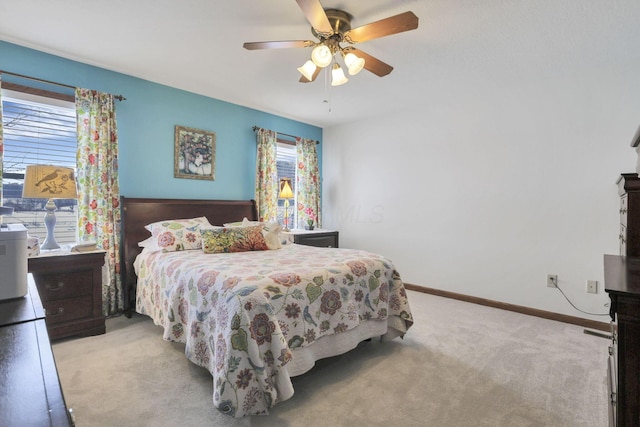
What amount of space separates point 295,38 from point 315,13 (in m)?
0.83

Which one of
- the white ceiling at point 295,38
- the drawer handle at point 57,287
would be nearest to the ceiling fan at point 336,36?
the white ceiling at point 295,38

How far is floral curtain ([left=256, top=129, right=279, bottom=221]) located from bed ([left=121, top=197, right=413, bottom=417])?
1.25 meters

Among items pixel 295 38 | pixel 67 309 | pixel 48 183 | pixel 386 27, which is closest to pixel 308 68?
pixel 295 38

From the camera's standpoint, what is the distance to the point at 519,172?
11.5 feet

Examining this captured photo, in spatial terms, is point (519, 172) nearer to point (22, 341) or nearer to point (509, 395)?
point (509, 395)

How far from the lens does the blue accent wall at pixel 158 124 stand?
2873mm

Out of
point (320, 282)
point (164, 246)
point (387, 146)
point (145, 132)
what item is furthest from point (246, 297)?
point (387, 146)

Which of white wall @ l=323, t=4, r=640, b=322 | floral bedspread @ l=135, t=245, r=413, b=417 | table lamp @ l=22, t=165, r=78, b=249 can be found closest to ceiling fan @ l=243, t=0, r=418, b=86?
white wall @ l=323, t=4, r=640, b=322

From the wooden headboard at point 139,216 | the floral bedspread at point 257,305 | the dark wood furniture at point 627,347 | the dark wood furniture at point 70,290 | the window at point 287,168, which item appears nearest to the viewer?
the dark wood furniture at point 627,347

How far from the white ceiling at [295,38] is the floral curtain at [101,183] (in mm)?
461

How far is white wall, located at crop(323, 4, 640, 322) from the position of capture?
119 inches

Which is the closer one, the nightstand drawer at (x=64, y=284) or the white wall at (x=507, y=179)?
the nightstand drawer at (x=64, y=284)

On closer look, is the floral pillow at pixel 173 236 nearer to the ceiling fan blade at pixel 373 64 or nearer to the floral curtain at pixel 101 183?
the floral curtain at pixel 101 183

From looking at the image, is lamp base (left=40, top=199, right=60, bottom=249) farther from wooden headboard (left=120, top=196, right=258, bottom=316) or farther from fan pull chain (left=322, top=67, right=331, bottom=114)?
fan pull chain (left=322, top=67, right=331, bottom=114)
